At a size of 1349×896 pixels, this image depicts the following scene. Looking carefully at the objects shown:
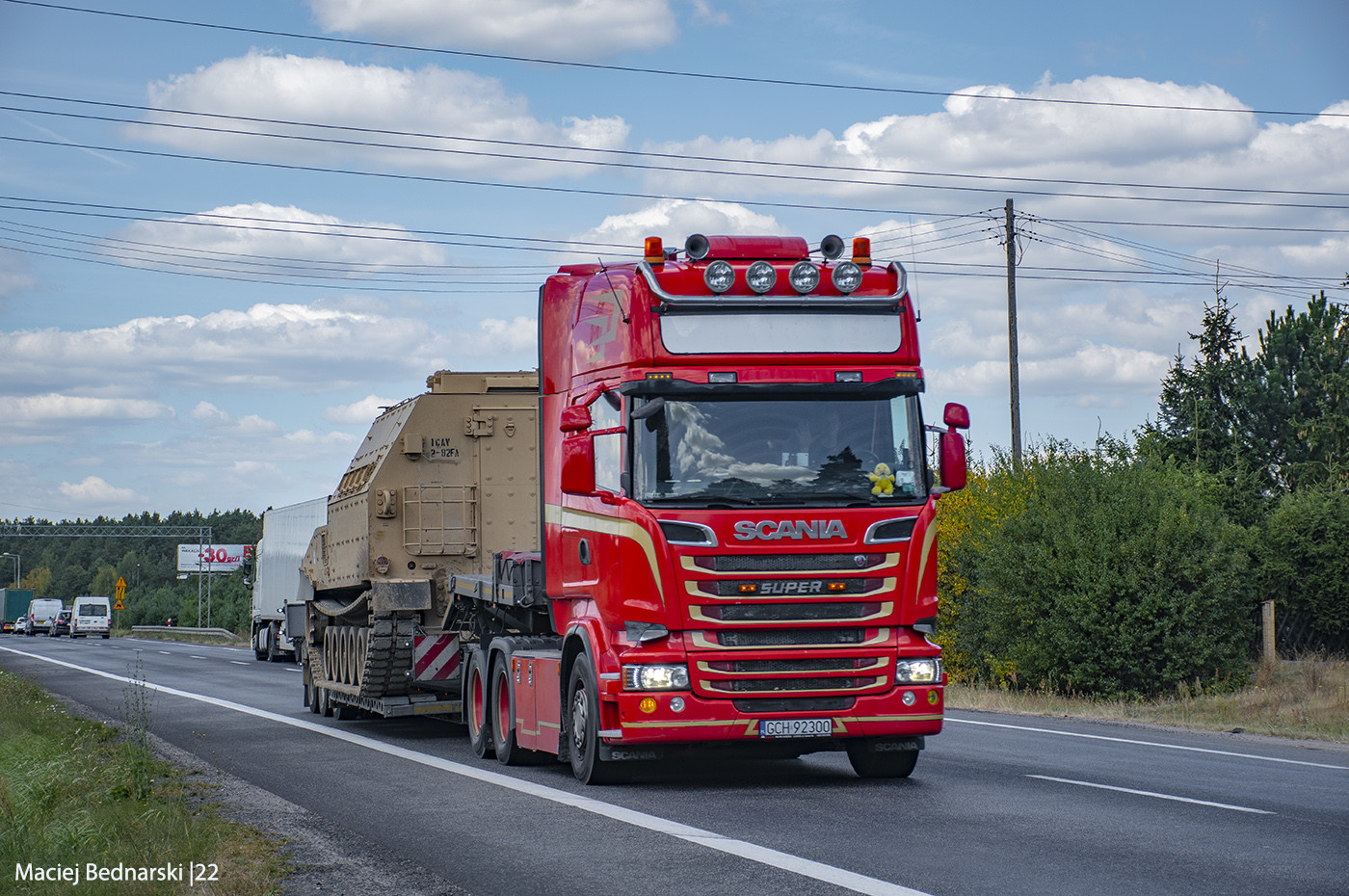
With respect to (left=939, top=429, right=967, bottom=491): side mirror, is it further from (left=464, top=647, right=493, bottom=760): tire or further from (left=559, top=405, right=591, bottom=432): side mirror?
(left=464, top=647, right=493, bottom=760): tire

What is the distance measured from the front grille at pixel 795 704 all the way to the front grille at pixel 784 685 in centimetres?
7

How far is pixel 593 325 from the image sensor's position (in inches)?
479

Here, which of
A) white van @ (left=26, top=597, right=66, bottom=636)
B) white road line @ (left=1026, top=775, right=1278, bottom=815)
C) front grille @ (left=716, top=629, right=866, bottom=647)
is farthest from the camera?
white van @ (left=26, top=597, right=66, bottom=636)

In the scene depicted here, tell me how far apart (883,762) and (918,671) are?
121cm

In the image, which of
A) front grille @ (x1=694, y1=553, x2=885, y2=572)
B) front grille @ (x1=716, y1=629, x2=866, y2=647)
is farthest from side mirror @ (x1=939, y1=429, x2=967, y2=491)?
front grille @ (x1=716, y1=629, x2=866, y2=647)

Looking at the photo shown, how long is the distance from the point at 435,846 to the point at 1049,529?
54.0 ft

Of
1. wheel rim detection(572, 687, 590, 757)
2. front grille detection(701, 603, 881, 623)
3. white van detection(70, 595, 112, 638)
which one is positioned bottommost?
white van detection(70, 595, 112, 638)

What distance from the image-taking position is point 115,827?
8.81 meters

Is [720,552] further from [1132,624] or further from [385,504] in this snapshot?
[1132,624]

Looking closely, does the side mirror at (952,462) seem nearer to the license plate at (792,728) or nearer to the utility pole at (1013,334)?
the license plate at (792,728)

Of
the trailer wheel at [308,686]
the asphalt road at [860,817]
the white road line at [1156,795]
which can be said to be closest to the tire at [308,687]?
the trailer wheel at [308,686]

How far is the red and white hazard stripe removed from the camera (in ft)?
54.3

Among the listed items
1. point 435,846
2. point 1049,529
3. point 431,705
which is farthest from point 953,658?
point 435,846

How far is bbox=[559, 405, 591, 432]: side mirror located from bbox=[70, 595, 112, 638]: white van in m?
77.5
